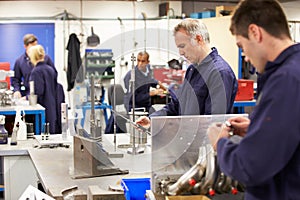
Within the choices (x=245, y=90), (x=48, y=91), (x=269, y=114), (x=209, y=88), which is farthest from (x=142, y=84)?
(x=269, y=114)

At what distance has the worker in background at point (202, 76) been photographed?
2.44m

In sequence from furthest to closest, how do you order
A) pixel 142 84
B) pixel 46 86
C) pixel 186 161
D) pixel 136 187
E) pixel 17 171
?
pixel 142 84 → pixel 46 86 → pixel 17 171 → pixel 136 187 → pixel 186 161

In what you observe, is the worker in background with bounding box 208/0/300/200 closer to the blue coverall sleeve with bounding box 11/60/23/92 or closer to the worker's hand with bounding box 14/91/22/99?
the worker's hand with bounding box 14/91/22/99

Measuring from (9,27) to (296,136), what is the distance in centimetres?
779

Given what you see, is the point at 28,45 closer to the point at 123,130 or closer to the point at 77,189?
the point at 123,130

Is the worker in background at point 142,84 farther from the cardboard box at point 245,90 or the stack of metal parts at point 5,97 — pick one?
the stack of metal parts at point 5,97

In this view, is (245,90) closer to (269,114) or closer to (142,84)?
(142,84)

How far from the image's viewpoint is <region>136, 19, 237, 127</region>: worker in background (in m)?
2.44

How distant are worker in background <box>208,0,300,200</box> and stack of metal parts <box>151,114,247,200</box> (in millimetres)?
318

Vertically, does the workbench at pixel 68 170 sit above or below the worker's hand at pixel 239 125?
below

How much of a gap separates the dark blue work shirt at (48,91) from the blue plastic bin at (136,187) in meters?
3.38

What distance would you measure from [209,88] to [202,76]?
108 millimetres

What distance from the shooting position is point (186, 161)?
1935 mm

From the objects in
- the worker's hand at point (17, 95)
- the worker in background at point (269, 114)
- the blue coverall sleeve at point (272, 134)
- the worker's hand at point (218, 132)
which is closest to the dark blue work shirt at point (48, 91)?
the worker's hand at point (17, 95)
